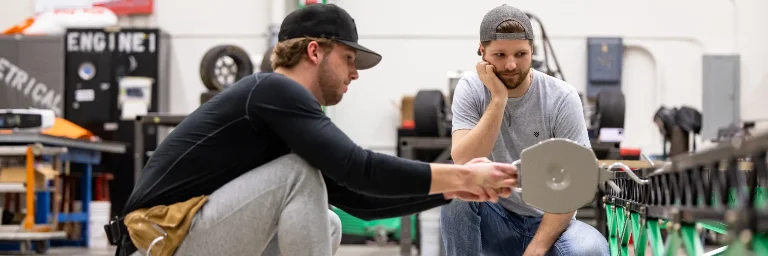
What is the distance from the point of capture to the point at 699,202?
1.49 meters

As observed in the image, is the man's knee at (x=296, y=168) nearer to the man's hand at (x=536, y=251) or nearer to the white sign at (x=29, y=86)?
the man's hand at (x=536, y=251)

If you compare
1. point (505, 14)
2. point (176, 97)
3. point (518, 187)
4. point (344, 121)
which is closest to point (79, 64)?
point (176, 97)

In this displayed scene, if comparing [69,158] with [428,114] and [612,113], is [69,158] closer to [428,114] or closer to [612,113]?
[428,114]

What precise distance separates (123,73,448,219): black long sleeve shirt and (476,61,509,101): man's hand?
1.82ft

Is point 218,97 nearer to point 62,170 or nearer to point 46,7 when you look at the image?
point 62,170

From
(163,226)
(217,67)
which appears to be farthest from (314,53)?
(217,67)

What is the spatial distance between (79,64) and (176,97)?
3.33 ft

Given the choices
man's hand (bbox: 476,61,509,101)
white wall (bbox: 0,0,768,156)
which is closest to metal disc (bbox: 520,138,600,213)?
man's hand (bbox: 476,61,509,101)

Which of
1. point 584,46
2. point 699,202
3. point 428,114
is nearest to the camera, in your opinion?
point 699,202

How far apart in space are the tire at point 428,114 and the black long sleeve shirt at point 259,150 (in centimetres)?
356

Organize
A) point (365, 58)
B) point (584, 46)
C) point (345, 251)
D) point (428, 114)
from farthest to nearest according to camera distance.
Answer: point (584, 46) < point (345, 251) < point (428, 114) < point (365, 58)

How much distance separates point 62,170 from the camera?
6.81 m

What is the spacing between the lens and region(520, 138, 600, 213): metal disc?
177 centimetres

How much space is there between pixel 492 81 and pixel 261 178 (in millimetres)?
849
